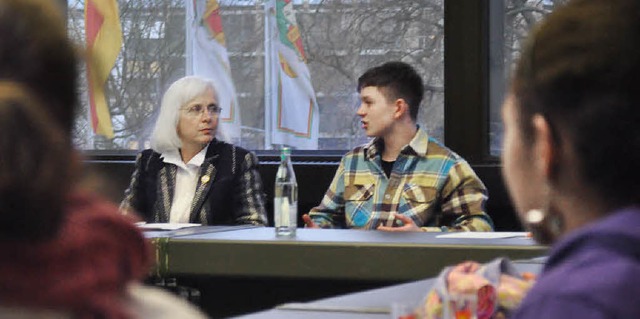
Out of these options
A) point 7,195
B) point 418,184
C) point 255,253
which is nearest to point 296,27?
point 418,184

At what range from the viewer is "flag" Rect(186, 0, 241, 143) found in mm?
5859

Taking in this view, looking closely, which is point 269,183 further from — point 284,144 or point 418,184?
point 418,184

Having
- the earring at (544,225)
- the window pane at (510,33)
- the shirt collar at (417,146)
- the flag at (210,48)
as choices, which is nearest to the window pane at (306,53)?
the flag at (210,48)

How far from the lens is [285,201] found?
13.6 ft

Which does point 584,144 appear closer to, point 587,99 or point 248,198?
point 587,99

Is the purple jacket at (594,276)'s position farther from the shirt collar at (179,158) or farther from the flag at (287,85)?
the flag at (287,85)

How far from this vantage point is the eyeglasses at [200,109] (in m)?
4.83

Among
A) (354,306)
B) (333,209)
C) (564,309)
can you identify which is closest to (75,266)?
(564,309)

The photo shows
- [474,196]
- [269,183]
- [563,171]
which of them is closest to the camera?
[563,171]

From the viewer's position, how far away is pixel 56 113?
34.6 inches

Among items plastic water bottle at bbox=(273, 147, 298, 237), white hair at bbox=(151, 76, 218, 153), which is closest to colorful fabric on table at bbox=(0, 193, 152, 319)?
plastic water bottle at bbox=(273, 147, 298, 237)

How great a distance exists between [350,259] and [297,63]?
2.44 meters

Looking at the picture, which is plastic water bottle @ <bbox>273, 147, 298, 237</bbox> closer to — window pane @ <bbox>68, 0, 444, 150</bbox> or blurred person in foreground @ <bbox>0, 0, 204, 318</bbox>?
window pane @ <bbox>68, 0, 444, 150</bbox>

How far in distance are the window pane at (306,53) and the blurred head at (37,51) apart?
439 cm
